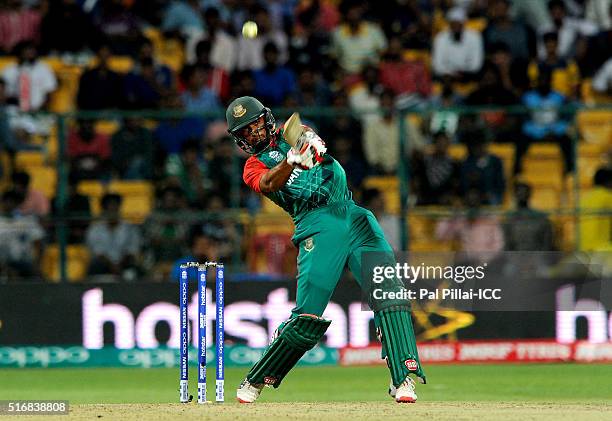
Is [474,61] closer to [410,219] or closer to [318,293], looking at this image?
[410,219]

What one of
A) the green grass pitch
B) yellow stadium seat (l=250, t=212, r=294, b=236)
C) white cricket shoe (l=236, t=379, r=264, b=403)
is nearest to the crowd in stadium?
yellow stadium seat (l=250, t=212, r=294, b=236)


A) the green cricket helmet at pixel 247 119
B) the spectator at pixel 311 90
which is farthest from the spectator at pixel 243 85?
the green cricket helmet at pixel 247 119

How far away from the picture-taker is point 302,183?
9.37 metres

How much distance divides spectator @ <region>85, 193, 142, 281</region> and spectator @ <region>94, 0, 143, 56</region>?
4114mm

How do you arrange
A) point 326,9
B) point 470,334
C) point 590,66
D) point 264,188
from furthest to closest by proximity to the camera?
point 326,9
point 590,66
point 470,334
point 264,188

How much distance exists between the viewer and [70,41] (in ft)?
59.1

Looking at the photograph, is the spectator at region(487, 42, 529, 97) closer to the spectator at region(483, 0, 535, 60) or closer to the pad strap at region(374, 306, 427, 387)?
the spectator at region(483, 0, 535, 60)

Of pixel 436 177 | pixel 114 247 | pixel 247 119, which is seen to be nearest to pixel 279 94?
pixel 436 177

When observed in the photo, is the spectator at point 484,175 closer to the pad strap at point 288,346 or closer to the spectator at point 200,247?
the spectator at point 200,247

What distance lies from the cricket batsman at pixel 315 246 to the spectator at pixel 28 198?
573 centimetres

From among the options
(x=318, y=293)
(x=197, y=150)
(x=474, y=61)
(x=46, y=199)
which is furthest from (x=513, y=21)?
(x=318, y=293)

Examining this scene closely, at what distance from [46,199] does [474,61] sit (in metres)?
5.96

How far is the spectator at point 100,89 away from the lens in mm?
16578

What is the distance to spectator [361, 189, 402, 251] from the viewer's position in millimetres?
14547
